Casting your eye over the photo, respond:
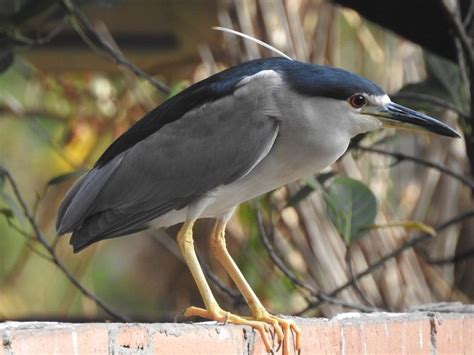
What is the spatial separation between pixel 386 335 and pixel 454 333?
24cm

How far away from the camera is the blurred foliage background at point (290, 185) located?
363 centimetres

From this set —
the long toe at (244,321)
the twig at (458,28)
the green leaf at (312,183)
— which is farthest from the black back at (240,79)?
the twig at (458,28)

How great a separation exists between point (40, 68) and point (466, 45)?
9.85ft

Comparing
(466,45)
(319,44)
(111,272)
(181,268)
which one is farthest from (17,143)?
(466,45)

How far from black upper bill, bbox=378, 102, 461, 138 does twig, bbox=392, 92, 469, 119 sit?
719mm

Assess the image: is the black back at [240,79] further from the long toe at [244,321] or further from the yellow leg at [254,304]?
the long toe at [244,321]

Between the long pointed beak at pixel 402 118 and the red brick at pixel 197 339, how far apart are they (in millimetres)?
653

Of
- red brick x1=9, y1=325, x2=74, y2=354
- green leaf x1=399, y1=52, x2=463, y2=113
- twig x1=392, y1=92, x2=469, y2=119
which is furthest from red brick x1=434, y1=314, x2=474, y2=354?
red brick x1=9, y1=325, x2=74, y2=354

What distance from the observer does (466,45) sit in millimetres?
3334

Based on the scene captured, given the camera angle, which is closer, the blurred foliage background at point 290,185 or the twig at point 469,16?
the twig at point 469,16

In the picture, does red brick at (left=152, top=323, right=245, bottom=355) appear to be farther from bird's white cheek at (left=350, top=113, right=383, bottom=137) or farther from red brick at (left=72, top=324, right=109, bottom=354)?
bird's white cheek at (left=350, top=113, right=383, bottom=137)

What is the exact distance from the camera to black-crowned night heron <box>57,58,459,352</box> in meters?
2.66

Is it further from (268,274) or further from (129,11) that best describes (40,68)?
(268,274)

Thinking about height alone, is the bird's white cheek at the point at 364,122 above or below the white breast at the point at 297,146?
above
